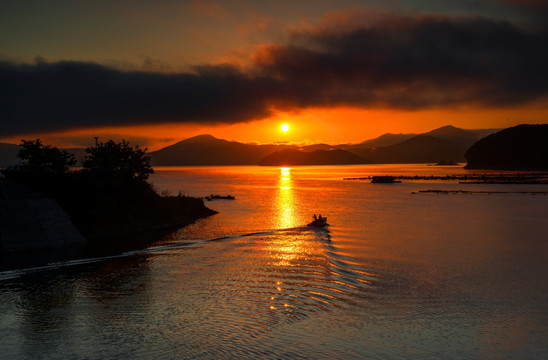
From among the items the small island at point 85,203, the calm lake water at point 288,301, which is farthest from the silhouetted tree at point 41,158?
the calm lake water at point 288,301

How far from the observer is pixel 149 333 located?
21641 mm

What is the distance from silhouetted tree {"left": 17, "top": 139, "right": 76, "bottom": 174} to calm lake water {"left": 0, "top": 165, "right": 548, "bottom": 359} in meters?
24.5

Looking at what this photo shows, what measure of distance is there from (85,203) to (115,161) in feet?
34.3

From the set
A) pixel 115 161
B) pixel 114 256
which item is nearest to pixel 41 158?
pixel 115 161

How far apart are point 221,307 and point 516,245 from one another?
37967 millimetres

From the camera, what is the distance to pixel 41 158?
203 feet

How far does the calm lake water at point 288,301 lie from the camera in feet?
65.9

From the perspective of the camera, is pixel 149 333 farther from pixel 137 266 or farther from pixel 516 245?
pixel 516 245

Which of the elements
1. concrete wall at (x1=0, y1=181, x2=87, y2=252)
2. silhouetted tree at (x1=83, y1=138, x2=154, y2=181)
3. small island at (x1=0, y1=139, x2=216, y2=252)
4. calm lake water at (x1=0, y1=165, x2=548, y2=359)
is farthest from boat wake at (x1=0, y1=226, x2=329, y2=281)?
silhouetted tree at (x1=83, y1=138, x2=154, y2=181)

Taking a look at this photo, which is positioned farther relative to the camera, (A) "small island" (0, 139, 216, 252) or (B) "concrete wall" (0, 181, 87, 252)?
(A) "small island" (0, 139, 216, 252)

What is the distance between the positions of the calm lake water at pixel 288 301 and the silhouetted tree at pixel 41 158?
966 inches

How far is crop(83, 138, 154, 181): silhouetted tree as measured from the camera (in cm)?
6044

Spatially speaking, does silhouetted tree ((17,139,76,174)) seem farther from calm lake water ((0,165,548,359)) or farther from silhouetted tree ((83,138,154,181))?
calm lake water ((0,165,548,359))

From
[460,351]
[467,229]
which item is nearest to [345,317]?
[460,351]
